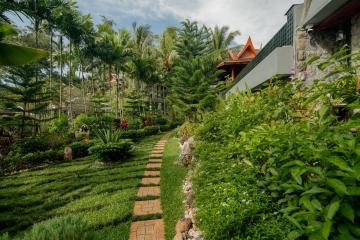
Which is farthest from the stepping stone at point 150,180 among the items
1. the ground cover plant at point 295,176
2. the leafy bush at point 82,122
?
the leafy bush at point 82,122

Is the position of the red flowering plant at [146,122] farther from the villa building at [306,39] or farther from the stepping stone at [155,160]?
the villa building at [306,39]

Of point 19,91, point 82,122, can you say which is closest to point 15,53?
point 19,91

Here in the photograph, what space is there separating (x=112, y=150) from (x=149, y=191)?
2.91 metres

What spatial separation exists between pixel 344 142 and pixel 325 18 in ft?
16.3

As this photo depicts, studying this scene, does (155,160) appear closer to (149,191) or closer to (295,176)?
(149,191)

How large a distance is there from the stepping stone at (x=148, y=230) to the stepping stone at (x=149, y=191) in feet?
3.64

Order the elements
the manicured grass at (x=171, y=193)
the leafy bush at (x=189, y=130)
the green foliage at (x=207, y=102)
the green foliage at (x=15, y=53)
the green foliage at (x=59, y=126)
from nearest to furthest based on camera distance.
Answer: the green foliage at (x=15, y=53) < the manicured grass at (x=171, y=193) < the leafy bush at (x=189, y=130) < the green foliage at (x=59, y=126) < the green foliage at (x=207, y=102)

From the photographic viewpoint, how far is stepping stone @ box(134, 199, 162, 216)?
13.4 ft

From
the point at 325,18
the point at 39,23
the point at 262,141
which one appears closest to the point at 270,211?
the point at 262,141

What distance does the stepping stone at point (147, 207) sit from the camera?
13.4 ft

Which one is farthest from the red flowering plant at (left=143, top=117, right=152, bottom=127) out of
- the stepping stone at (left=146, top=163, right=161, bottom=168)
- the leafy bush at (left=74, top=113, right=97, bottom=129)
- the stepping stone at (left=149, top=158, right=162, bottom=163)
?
the stepping stone at (left=146, top=163, right=161, bottom=168)

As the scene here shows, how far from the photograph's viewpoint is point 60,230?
230 cm

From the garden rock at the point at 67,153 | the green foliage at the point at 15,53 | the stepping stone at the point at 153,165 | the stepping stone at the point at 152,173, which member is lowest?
the stepping stone at the point at 152,173

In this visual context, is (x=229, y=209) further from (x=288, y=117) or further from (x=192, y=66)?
(x=192, y=66)
